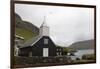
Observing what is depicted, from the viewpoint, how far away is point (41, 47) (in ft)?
6.56

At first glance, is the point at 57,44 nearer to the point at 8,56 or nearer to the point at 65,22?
the point at 65,22

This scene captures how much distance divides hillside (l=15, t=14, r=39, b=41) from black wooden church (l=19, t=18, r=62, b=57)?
5 cm

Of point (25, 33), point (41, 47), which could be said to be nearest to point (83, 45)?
point (41, 47)

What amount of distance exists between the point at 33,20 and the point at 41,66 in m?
0.51


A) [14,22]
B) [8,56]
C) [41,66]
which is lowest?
[41,66]

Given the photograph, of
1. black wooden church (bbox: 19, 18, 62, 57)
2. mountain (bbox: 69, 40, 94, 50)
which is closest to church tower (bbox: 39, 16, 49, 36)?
black wooden church (bbox: 19, 18, 62, 57)

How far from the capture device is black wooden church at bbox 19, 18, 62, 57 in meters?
1.95

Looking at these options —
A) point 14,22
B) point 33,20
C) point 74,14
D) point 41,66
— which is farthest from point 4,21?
point 74,14

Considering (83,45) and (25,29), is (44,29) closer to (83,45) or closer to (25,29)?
(25,29)

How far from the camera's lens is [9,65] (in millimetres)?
1886

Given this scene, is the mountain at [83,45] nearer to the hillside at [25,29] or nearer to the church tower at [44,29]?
the church tower at [44,29]

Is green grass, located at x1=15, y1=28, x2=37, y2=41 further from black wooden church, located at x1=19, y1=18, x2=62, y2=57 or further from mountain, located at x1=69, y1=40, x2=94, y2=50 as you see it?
mountain, located at x1=69, y1=40, x2=94, y2=50

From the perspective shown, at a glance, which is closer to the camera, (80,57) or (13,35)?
(13,35)

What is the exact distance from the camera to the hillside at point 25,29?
1.92m
